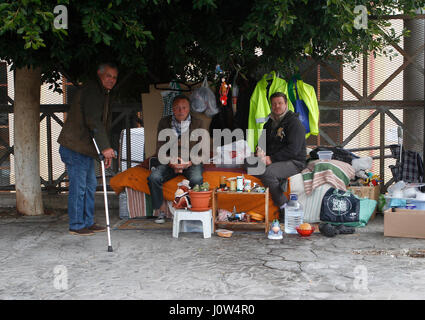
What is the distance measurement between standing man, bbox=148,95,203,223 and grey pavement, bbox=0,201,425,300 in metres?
0.56

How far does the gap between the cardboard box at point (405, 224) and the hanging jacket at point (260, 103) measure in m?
1.89

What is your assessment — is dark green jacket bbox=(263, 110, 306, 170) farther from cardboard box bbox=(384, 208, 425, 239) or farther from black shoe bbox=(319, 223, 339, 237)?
cardboard box bbox=(384, 208, 425, 239)

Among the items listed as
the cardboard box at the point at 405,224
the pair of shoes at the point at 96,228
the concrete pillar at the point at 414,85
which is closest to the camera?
the cardboard box at the point at 405,224

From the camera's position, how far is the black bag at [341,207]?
5520 mm

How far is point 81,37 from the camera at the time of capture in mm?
5273

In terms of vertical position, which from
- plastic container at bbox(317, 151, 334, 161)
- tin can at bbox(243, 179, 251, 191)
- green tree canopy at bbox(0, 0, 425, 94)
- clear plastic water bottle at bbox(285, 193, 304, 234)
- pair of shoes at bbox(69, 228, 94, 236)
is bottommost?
pair of shoes at bbox(69, 228, 94, 236)

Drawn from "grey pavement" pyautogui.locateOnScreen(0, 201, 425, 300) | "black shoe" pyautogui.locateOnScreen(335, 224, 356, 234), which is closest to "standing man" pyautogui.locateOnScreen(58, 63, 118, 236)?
"grey pavement" pyautogui.locateOnScreen(0, 201, 425, 300)

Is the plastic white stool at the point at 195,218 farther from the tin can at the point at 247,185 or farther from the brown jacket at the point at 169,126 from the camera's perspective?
the brown jacket at the point at 169,126

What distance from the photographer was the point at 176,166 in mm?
5695

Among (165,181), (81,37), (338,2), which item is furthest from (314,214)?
(81,37)

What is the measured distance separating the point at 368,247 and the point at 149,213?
2.75m

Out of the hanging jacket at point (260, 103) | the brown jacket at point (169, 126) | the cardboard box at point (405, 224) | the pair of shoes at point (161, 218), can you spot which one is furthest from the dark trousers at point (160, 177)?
the cardboard box at point (405, 224)

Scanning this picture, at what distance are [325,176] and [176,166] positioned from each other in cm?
177

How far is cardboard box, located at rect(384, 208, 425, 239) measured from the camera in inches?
194
